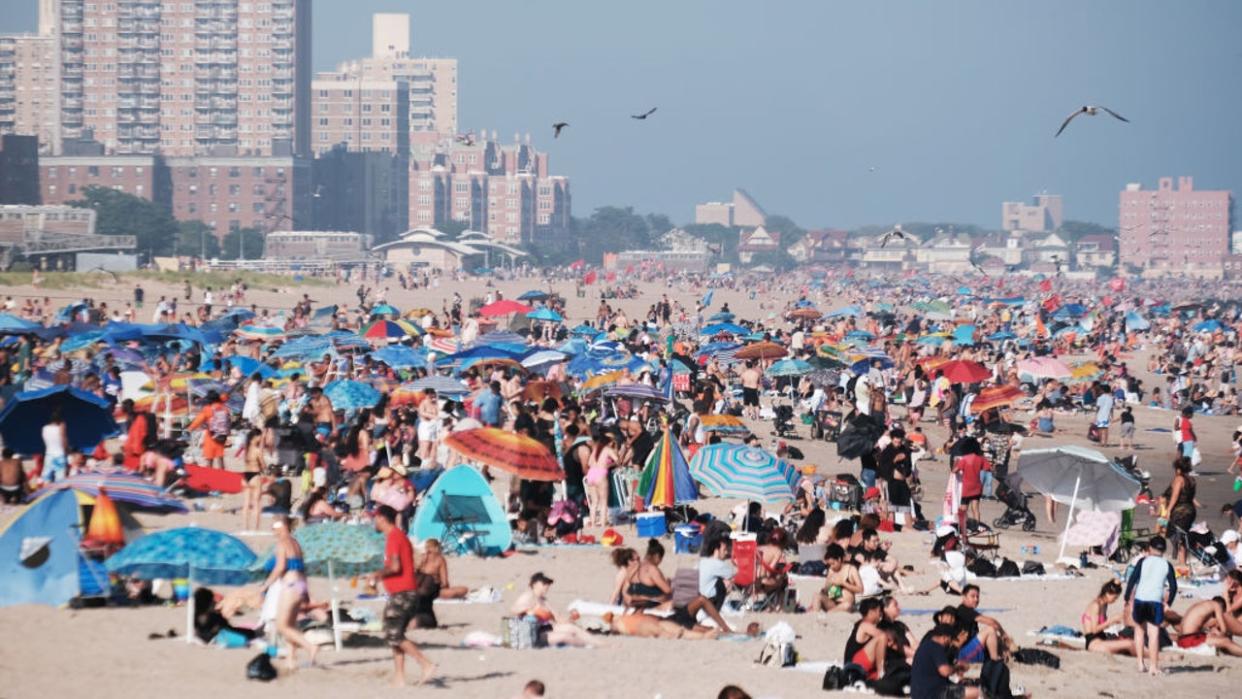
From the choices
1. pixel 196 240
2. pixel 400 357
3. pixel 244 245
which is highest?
pixel 196 240

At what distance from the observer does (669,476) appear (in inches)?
561

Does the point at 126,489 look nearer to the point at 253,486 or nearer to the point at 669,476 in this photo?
the point at 253,486

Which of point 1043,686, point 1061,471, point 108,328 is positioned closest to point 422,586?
Answer: point 1043,686

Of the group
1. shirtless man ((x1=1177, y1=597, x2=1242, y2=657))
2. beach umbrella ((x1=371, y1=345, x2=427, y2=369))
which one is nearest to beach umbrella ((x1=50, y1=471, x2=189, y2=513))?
shirtless man ((x1=1177, y1=597, x2=1242, y2=657))

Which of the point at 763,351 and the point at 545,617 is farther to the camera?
the point at 763,351

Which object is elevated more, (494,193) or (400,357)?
(494,193)

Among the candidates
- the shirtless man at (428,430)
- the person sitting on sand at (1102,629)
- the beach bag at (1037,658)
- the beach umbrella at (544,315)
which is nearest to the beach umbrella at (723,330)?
the beach umbrella at (544,315)

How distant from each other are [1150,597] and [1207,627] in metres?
1.13

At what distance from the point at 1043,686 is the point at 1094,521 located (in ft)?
14.9

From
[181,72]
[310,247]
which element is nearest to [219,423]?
[310,247]

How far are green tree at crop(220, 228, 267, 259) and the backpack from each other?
97.5 m

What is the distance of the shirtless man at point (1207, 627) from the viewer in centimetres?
1119

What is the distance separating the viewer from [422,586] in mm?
10305

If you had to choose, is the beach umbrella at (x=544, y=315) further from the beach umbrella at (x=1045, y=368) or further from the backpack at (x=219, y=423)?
the backpack at (x=219, y=423)
